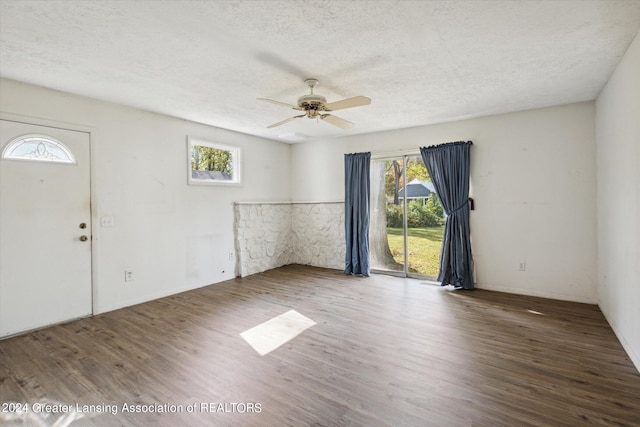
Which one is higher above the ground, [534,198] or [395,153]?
[395,153]

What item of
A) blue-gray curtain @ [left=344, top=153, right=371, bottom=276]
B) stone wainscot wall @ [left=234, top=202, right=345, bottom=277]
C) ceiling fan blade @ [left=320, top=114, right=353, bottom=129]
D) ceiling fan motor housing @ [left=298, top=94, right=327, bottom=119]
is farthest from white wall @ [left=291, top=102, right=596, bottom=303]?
ceiling fan motor housing @ [left=298, top=94, right=327, bottom=119]

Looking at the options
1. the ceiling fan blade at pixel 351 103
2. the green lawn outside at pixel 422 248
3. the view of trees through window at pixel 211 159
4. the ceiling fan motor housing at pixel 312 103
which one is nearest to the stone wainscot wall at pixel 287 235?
the view of trees through window at pixel 211 159

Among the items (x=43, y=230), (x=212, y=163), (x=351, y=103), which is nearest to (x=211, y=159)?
(x=212, y=163)

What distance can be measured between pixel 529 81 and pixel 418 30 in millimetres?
1682

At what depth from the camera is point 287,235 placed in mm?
6223

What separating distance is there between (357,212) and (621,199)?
10.8 ft

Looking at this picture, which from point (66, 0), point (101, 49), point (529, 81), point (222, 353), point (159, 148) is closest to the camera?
point (66, 0)

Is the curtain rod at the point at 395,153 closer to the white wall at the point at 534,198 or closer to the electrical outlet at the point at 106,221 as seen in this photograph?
the white wall at the point at 534,198

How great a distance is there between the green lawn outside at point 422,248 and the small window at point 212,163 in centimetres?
294

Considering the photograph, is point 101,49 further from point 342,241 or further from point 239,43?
point 342,241

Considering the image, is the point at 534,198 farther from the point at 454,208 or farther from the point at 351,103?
the point at 351,103

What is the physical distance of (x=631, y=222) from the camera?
239cm

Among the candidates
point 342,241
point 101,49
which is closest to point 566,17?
point 101,49

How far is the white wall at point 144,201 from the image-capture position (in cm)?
337
